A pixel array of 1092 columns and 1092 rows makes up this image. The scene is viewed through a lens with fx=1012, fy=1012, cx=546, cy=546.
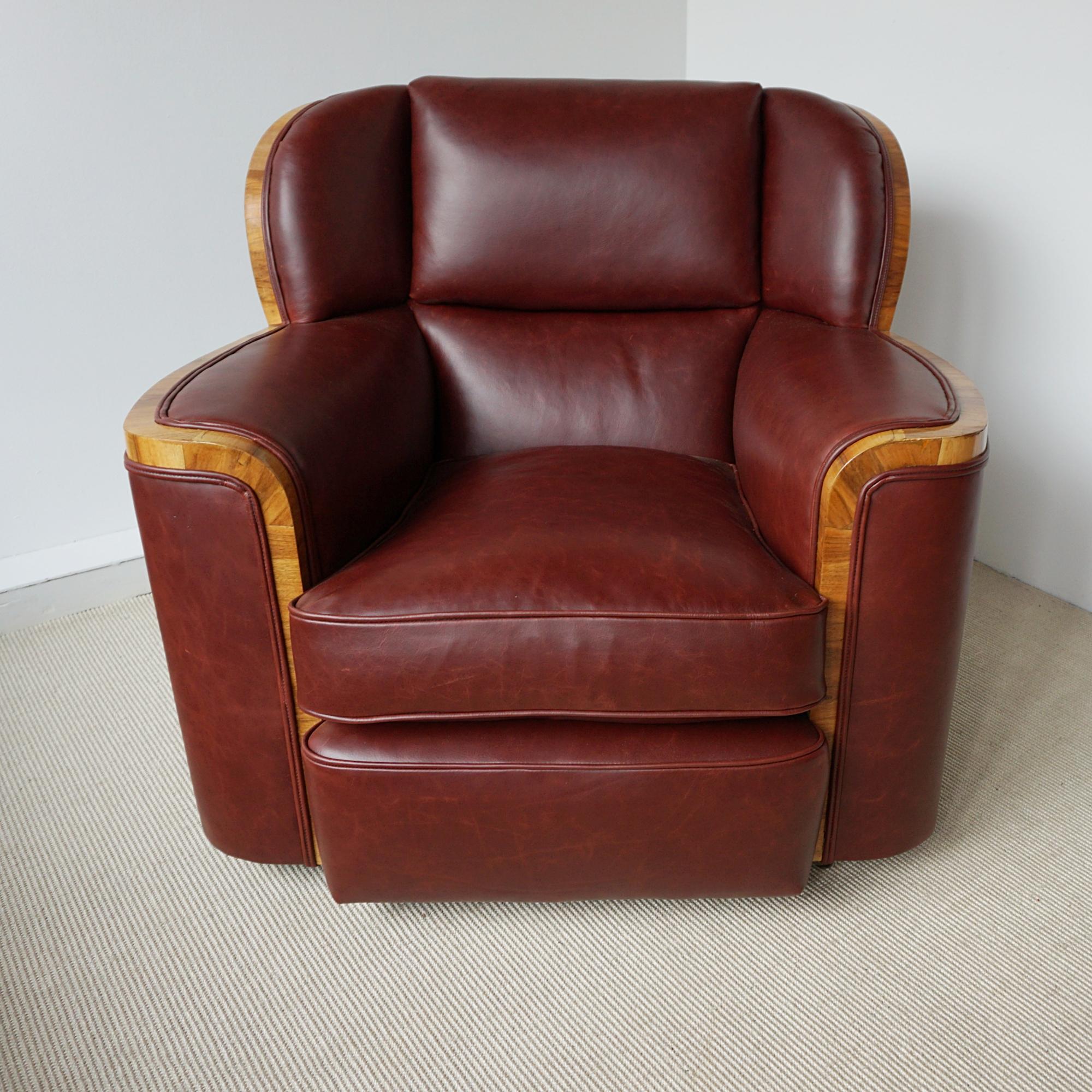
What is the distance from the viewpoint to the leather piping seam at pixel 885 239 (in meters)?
1.44

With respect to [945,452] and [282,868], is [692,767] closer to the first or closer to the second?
[945,452]

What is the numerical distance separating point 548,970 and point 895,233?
3.60ft

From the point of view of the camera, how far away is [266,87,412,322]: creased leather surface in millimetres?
1479

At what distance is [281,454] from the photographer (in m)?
1.10

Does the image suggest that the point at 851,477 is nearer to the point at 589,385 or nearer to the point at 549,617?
the point at 549,617

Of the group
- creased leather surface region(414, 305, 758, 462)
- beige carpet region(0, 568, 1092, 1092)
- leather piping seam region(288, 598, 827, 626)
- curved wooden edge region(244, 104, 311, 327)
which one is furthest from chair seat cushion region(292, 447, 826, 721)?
curved wooden edge region(244, 104, 311, 327)

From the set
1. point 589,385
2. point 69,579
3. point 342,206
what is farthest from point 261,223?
point 69,579

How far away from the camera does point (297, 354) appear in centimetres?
132

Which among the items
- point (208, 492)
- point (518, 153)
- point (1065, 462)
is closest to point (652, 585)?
point (208, 492)

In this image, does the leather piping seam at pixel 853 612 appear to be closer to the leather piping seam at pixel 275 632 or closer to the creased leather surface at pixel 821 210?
the creased leather surface at pixel 821 210

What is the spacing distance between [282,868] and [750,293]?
110 centimetres

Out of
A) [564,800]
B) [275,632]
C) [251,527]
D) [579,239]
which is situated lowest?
[564,800]

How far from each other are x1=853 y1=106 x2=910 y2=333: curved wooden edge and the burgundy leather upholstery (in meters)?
0.65

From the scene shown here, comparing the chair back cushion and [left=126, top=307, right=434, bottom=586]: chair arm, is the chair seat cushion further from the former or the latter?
the chair back cushion
